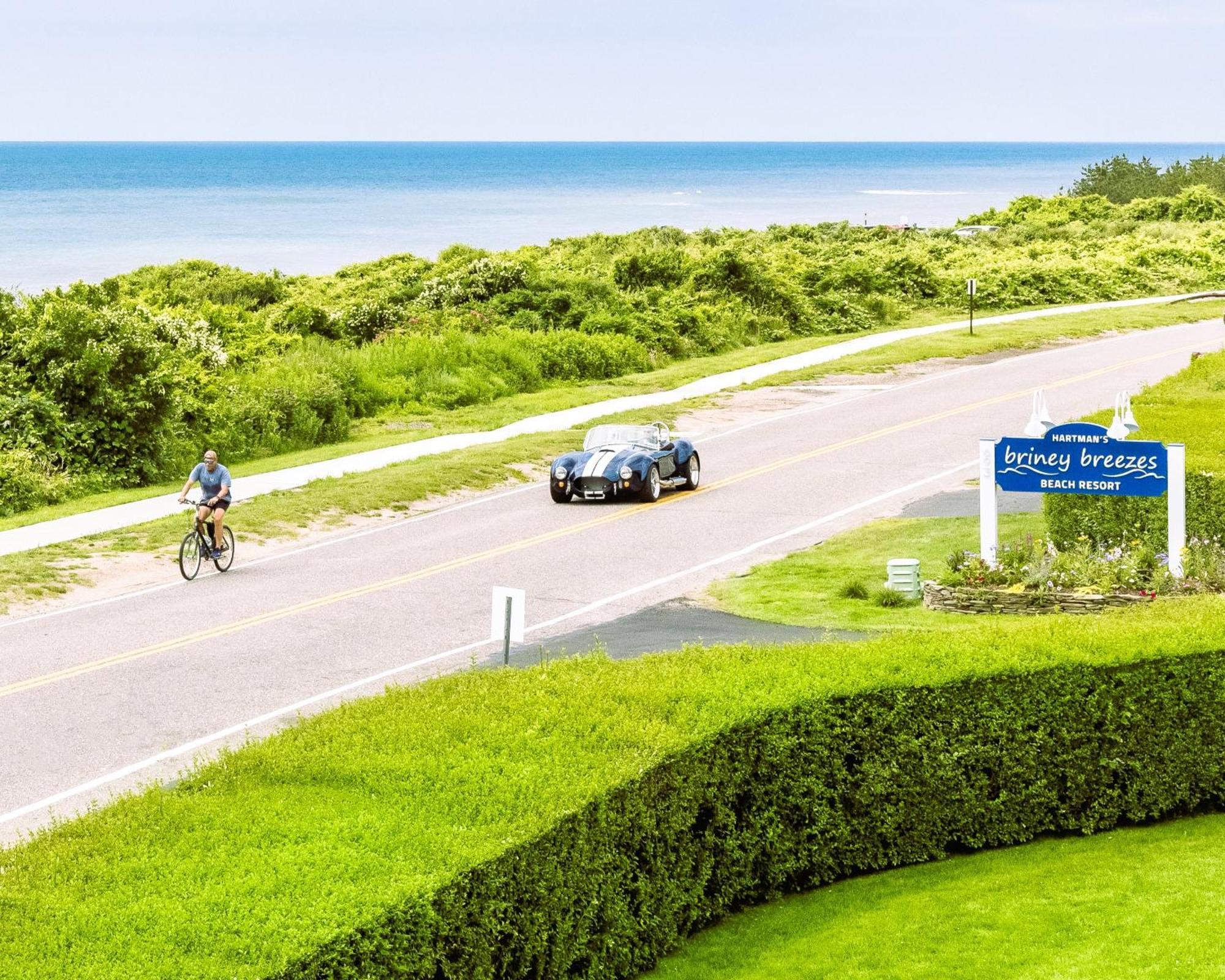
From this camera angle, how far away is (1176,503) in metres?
16.4

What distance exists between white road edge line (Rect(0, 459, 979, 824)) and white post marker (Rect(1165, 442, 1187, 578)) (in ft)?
20.9

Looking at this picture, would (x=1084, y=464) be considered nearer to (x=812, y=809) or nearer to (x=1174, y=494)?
(x=1174, y=494)

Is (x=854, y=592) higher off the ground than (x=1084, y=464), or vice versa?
(x=1084, y=464)

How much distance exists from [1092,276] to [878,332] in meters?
16.1

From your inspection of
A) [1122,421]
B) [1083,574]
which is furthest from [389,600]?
[1122,421]

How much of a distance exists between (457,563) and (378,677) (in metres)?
5.96

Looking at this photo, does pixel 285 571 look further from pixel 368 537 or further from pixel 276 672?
pixel 276 672

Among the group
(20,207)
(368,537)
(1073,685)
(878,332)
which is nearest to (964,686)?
(1073,685)

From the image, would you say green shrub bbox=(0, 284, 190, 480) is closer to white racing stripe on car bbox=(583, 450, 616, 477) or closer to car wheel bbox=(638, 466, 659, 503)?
white racing stripe on car bbox=(583, 450, 616, 477)

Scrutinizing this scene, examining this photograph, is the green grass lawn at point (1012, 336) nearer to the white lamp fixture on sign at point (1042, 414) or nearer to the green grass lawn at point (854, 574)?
the green grass lawn at point (854, 574)

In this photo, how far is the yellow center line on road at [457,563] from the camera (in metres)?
16.2

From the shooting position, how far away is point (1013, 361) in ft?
140

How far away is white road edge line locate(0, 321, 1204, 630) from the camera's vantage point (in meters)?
19.5

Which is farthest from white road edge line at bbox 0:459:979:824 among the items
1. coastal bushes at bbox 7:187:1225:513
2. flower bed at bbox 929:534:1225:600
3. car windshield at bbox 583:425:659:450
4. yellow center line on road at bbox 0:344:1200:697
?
coastal bushes at bbox 7:187:1225:513
